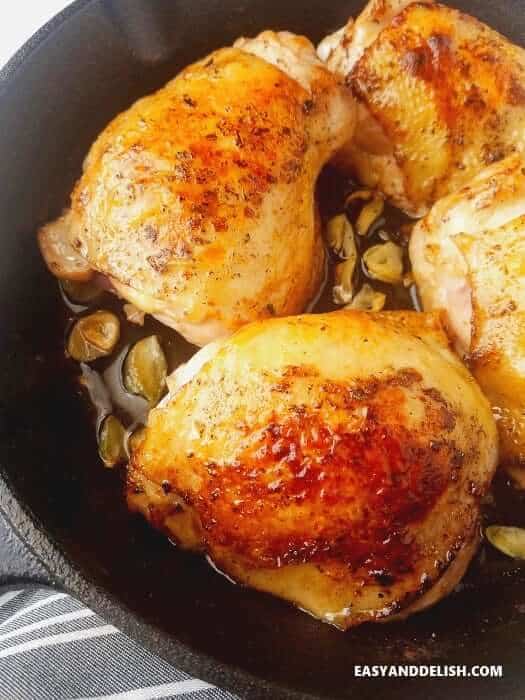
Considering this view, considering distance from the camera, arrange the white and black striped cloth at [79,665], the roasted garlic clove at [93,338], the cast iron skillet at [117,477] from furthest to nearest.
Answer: the roasted garlic clove at [93,338] < the white and black striped cloth at [79,665] < the cast iron skillet at [117,477]

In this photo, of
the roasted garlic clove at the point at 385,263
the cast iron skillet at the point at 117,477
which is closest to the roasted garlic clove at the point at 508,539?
the cast iron skillet at the point at 117,477

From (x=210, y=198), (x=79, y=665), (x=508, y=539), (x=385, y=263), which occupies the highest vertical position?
(x=210, y=198)

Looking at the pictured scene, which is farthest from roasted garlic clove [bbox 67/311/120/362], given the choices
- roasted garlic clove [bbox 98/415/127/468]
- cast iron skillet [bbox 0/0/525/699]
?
roasted garlic clove [bbox 98/415/127/468]

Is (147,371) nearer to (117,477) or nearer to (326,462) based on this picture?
(117,477)

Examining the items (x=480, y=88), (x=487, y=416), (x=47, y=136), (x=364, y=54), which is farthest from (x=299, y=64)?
(x=487, y=416)

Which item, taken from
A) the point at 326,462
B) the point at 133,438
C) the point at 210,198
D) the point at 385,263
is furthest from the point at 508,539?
the point at 210,198

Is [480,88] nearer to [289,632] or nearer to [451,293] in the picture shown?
[451,293]

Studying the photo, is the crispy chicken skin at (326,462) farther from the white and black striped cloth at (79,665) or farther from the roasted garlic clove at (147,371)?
the white and black striped cloth at (79,665)
